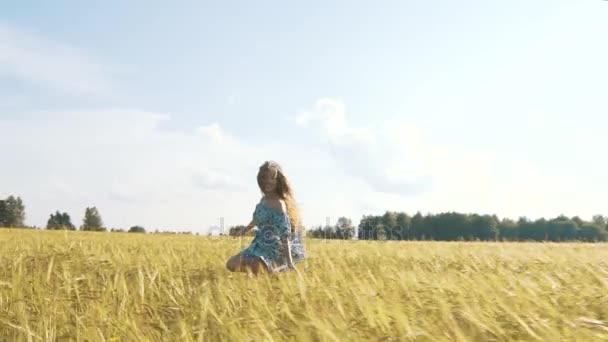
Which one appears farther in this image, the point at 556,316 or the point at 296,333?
the point at 556,316

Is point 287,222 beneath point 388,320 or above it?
above

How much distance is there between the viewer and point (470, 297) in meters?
3.00

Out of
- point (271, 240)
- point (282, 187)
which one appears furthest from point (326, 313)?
point (282, 187)

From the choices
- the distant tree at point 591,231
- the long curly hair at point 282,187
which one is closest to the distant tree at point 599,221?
the distant tree at point 591,231

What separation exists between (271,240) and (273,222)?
0.66 feet

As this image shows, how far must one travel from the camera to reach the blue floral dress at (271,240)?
6.65 meters

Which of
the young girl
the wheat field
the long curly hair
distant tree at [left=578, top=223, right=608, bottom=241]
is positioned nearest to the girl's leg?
the young girl

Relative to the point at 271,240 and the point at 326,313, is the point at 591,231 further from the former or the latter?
the point at 326,313

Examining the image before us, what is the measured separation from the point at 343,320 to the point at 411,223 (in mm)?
67236

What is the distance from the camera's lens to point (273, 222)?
22.3ft

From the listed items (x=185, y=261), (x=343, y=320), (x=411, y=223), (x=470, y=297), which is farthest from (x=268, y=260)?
(x=411, y=223)

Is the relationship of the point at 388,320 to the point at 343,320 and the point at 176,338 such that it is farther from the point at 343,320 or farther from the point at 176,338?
the point at 176,338

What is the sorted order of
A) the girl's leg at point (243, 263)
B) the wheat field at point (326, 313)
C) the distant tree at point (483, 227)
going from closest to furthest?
the wheat field at point (326, 313) < the girl's leg at point (243, 263) < the distant tree at point (483, 227)

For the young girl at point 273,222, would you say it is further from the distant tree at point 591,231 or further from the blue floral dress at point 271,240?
the distant tree at point 591,231
